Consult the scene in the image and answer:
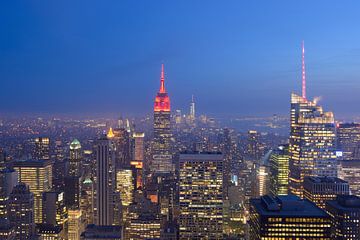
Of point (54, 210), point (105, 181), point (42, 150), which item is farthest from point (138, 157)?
point (42, 150)

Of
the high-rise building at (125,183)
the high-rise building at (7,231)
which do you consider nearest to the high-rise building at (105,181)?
the high-rise building at (125,183)

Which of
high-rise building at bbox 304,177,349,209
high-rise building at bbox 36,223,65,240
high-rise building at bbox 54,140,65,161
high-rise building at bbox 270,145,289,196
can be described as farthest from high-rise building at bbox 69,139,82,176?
high-rise building at bbox 304,177,349,209

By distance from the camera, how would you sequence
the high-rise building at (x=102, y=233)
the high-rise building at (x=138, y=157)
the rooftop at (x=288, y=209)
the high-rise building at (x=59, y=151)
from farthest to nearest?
the high-rise building at (x=138, y=157) < the high-rise building at (x=59, y=151) < the high-rise building at (x=102, y=233) < the rooftop at (x=288, y=209)

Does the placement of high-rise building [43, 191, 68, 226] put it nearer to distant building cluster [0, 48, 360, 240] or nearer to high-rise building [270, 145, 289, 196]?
distant building cluster [0, 48, 360, 240]

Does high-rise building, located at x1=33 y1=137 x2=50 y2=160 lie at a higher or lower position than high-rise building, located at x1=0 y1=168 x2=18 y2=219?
higher

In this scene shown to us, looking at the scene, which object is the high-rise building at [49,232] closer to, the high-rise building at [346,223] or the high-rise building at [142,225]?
the high-rise building at [142,225]
